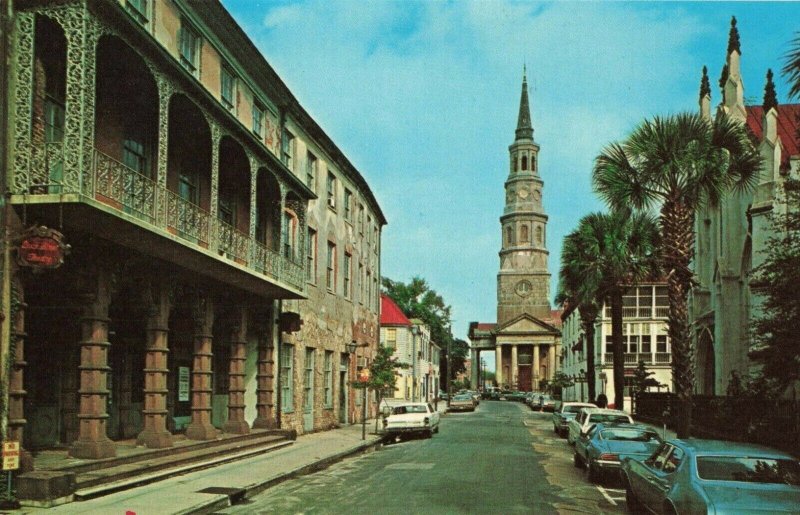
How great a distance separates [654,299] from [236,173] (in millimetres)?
52362

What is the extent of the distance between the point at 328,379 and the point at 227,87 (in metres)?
14.6

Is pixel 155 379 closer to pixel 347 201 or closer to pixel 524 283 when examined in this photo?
pixel 347 201

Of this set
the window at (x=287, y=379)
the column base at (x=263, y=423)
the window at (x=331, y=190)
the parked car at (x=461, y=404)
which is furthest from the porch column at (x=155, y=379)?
the parked car at (x=461, y=404)

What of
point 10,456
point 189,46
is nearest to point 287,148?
point 189,46

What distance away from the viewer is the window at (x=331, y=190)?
33688 millimetres

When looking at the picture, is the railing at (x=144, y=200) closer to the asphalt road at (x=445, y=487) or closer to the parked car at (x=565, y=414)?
the asphalt road at (x=445, y=487)

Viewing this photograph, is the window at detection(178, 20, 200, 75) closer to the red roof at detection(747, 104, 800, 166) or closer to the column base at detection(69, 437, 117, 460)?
the column base at detection(69, 437, 117, 460)

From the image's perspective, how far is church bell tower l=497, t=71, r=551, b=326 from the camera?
433ft

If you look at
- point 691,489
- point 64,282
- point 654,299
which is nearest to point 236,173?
point 64,282

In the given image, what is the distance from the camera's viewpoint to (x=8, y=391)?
12461 mm

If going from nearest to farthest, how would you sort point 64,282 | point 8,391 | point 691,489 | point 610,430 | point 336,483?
point 691,489 → point 8,391 → point 64,282 → point 336,483 → point 610,430

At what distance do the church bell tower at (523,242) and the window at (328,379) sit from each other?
99815mm

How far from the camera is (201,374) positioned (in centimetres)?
2038

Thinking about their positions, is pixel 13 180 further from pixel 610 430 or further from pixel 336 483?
pixel 610 430
